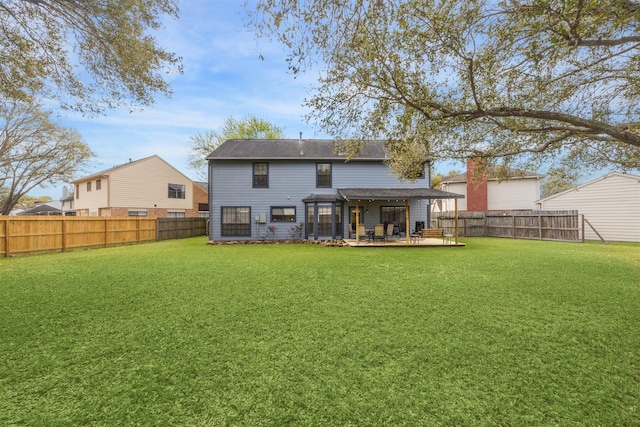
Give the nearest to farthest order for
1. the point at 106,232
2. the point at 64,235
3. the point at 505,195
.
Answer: the point at 64,235, the point at 106,232, the point at 505,195

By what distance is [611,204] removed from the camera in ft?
59.6

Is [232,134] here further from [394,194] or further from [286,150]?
[394,194]

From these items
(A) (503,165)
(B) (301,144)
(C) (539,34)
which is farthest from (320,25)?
(B) (301,144)

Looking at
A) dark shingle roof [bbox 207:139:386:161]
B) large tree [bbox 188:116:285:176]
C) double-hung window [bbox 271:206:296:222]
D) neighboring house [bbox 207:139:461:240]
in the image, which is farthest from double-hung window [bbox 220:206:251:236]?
large tree [bbox 188:116:285:176]

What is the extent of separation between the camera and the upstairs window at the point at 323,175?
1919 cm

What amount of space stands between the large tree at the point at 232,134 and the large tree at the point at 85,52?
86.0 ft

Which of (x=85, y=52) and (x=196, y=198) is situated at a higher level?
(x=85, y=52)

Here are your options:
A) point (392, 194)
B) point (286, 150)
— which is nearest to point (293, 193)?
point (286, 150)

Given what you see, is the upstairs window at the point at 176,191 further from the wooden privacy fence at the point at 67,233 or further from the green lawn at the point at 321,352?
the green lawn at the point at 321,352

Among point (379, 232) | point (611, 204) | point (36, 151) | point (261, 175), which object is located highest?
point (36, 151)

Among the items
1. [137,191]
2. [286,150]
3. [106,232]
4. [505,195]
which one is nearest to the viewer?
[106,232]

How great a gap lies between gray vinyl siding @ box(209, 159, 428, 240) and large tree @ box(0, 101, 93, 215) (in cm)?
1522

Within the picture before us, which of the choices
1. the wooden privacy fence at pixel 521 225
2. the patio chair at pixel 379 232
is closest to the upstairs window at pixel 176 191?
the patio chair at pixel 379 232

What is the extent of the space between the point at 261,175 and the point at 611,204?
2130 cm
